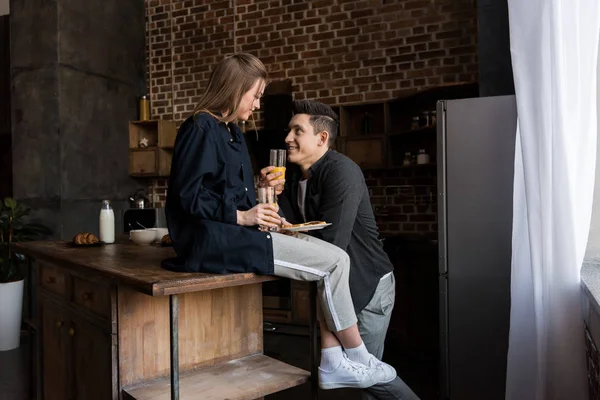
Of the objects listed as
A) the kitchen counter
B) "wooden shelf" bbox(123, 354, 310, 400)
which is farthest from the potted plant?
the kitchen counter

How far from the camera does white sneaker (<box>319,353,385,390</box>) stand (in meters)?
1.88

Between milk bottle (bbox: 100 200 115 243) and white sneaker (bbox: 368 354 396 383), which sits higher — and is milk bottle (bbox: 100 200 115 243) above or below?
above

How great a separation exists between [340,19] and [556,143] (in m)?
3.90

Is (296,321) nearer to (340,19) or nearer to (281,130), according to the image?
(281,130)

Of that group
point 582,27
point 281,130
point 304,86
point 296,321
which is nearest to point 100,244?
point 582,27

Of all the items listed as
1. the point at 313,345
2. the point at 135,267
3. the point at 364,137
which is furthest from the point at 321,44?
the point at 135,267

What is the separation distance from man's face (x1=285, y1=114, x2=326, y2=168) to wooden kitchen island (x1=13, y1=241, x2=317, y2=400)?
0.61 metres

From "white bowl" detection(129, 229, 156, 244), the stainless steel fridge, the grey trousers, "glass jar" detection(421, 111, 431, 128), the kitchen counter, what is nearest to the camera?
the kitchen counter

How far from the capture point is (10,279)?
14.8ft

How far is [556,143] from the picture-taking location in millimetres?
1958

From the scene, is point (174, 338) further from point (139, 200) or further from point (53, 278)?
point (139, 200)

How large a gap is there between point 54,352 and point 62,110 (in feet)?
11.2

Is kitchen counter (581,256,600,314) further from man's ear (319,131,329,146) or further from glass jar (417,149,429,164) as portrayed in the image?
glass jar (417,149,429,164)

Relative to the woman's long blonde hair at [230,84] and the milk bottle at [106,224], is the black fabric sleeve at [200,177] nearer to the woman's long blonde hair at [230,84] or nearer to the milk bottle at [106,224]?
the woman's long blonde hair at [230,84]
